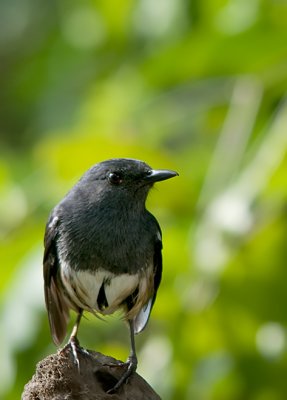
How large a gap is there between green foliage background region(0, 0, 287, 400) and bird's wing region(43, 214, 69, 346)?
22cm

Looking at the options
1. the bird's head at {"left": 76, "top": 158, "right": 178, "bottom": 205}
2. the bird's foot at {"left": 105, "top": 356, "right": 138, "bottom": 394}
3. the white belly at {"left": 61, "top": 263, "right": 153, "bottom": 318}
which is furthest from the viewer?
the bird's head at {"left": 76, "top": 158, "right": 178, "bottom": 205}

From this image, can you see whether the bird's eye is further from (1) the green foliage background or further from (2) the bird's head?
(1) the green foliage background

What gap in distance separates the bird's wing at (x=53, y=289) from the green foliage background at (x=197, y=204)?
0.22 meters

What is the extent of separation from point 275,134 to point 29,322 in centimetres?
146

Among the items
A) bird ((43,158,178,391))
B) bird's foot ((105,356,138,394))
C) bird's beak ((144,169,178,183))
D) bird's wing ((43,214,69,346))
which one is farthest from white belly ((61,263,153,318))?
bird's foot ((105,356,138,394))

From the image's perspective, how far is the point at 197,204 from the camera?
6211 mm

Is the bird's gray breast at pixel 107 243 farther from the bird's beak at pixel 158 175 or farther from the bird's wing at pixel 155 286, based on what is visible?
the bird's beak at pixel 158 175

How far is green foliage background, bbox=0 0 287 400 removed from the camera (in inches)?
233

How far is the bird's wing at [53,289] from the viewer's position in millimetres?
5629

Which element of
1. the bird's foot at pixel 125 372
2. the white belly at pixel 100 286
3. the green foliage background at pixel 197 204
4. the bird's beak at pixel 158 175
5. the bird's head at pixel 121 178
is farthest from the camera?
the green foliage background at pixel 197 204

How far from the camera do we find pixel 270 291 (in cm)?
602

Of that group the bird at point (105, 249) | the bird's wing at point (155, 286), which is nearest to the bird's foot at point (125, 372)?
the bird at point (105, 249)

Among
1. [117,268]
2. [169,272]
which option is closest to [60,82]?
[169,272]

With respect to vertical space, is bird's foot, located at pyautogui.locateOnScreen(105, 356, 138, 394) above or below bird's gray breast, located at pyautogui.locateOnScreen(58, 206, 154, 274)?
below
